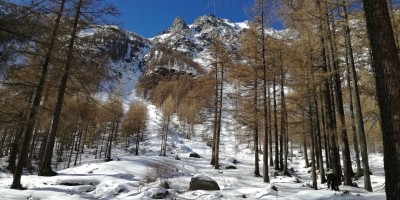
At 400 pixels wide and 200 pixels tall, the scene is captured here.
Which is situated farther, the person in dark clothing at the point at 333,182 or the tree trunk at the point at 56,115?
the tree trunk at the point at 56,115

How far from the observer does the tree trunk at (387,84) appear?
5102mm

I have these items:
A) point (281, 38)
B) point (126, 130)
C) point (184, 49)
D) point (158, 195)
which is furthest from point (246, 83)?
point (184, 49)

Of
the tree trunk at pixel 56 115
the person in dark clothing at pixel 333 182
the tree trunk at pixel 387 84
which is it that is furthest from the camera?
the tree trunk at pixel 56 115

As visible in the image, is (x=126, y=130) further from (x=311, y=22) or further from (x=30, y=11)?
(x=30, y=11)

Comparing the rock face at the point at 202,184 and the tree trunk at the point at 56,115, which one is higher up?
the tree trunk at the point at 56,115

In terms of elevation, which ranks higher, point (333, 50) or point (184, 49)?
point (184, 49)

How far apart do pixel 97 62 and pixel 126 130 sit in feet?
140

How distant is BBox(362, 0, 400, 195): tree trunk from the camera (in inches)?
201

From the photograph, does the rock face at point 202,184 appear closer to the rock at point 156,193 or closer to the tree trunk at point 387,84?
the rock at point 156,193

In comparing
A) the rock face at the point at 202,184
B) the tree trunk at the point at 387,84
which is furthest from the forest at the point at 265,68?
the rock face at the point at 202,184

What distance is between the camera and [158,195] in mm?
11094

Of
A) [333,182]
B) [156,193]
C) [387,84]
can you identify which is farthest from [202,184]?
[387,84]

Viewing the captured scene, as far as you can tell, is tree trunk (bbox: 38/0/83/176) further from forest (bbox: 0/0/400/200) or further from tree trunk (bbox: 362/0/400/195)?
tree trunk (bbox: 362/0/400/195)

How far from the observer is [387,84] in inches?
210
